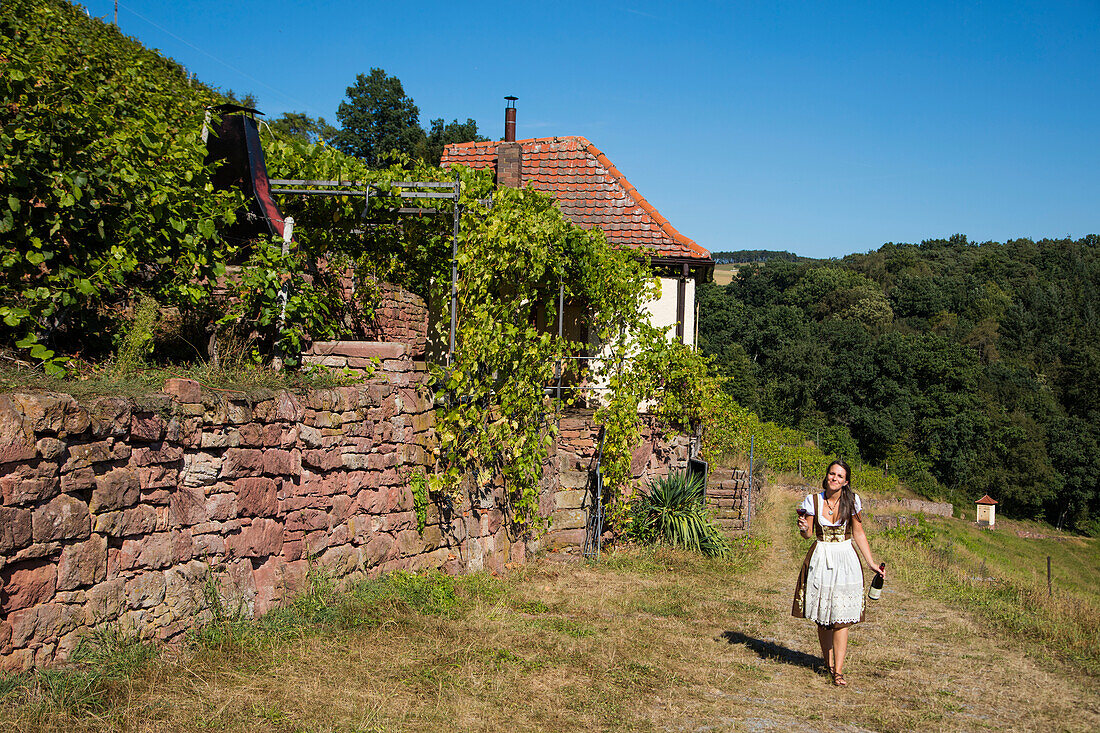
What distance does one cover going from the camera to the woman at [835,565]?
18.0 feet

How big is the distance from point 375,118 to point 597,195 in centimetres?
3290

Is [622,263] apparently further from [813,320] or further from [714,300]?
[813,320]

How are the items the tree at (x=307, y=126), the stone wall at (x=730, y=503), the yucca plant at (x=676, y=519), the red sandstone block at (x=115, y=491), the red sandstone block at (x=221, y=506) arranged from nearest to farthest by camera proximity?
the red sandstone block at (x=115, y=491) → the red sandstone block at (x=221, y=506) → the yucca plant at (x=676, y=519) → the stone wall at (x=730, y=503) → the tree at (x=307, y=126)

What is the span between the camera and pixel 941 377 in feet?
173

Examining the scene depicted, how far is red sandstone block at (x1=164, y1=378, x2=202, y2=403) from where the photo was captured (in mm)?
4688

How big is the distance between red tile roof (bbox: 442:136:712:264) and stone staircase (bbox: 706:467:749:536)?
4297 millimetres

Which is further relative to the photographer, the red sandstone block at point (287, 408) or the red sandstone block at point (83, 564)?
the red sandstone block at point (287, 408)

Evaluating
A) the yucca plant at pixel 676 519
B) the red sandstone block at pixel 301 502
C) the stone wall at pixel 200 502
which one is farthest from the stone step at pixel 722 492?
the red sandstone block at pixel 301 502

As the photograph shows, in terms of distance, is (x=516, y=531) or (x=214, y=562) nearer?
(x=214, y=562)

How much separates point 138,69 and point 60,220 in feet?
20.3

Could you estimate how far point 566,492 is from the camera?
9609 mm

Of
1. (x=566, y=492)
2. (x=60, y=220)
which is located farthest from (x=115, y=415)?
(x=566, y=492)

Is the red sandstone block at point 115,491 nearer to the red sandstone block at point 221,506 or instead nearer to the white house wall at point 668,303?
the red sandstone block at point 221,506

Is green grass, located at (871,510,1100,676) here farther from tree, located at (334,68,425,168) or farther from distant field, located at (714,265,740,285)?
distant field, located at (714,265,740,285)
